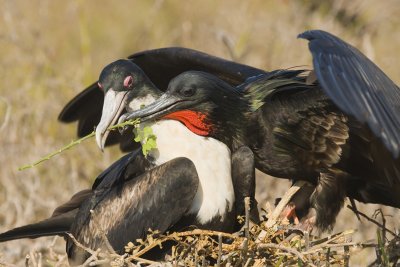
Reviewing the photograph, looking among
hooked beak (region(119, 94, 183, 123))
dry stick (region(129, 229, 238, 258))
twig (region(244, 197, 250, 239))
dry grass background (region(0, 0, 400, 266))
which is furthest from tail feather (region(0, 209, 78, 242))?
twig (region(244, 197, 250, 239))

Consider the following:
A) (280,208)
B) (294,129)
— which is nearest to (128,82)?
(294,129)

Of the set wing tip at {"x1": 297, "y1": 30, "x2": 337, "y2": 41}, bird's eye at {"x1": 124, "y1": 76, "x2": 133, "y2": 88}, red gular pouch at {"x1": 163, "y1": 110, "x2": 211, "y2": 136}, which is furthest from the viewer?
bird's eye at {"x1": 124, "y1": 76, "x2": 133, "y2": 88}

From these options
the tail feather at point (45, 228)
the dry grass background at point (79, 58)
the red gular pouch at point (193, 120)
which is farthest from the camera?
the dry grass background at point (79, 58)

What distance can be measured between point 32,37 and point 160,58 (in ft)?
7.07

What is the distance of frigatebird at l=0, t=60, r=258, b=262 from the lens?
16.0 feet

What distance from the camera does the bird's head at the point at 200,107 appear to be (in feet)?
16.1

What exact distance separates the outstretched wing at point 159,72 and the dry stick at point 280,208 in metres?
0.84

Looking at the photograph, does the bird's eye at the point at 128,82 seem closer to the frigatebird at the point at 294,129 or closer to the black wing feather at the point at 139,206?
the frigatebird at the point at 294,129

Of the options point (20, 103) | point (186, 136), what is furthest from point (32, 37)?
point (186, 136)

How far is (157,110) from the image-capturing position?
4.88 m

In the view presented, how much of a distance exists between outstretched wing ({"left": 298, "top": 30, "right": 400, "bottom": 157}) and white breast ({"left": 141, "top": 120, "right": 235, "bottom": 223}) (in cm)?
68

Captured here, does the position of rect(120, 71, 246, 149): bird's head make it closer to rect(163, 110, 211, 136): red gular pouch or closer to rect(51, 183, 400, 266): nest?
rect(163, 110, 211, 136): red gular pouch

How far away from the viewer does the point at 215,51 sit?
837 centimetres

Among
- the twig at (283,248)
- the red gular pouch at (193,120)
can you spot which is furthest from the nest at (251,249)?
the red gular pouch at (193,120)
